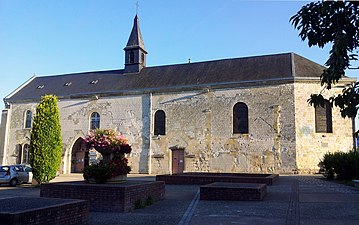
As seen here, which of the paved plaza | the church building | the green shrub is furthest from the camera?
the church building

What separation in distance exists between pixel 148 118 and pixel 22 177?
35.9ft

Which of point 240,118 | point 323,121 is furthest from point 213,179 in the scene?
point 323,121

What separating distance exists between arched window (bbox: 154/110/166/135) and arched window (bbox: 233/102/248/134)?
5651mm

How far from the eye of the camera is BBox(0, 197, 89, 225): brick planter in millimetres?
5039

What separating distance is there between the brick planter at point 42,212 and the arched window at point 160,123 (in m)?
19.8

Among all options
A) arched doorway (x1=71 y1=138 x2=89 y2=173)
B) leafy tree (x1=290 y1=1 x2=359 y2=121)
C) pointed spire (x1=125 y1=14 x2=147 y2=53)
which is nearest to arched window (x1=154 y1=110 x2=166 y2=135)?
arched doorway (x1=71 y1=138 x2=89 y2=173)

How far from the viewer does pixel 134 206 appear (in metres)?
8.66

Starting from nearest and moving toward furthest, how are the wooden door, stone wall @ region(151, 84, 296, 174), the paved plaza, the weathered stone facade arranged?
the paved plaza
the weathered stone facade
stone wall @ region(151, 84, 296, 174)
the wooden door

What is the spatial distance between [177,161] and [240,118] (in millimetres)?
5853

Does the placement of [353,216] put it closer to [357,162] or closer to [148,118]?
[357,162]

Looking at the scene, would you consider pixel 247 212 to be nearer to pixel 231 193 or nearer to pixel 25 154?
pixel 231 193

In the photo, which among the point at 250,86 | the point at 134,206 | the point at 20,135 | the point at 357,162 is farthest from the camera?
the point at 20,135

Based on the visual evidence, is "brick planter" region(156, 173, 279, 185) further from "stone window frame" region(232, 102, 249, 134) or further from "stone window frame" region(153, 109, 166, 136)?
"stone window frame" region(153, 109, 166, 136)

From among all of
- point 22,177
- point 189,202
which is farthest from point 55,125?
point 189,202
